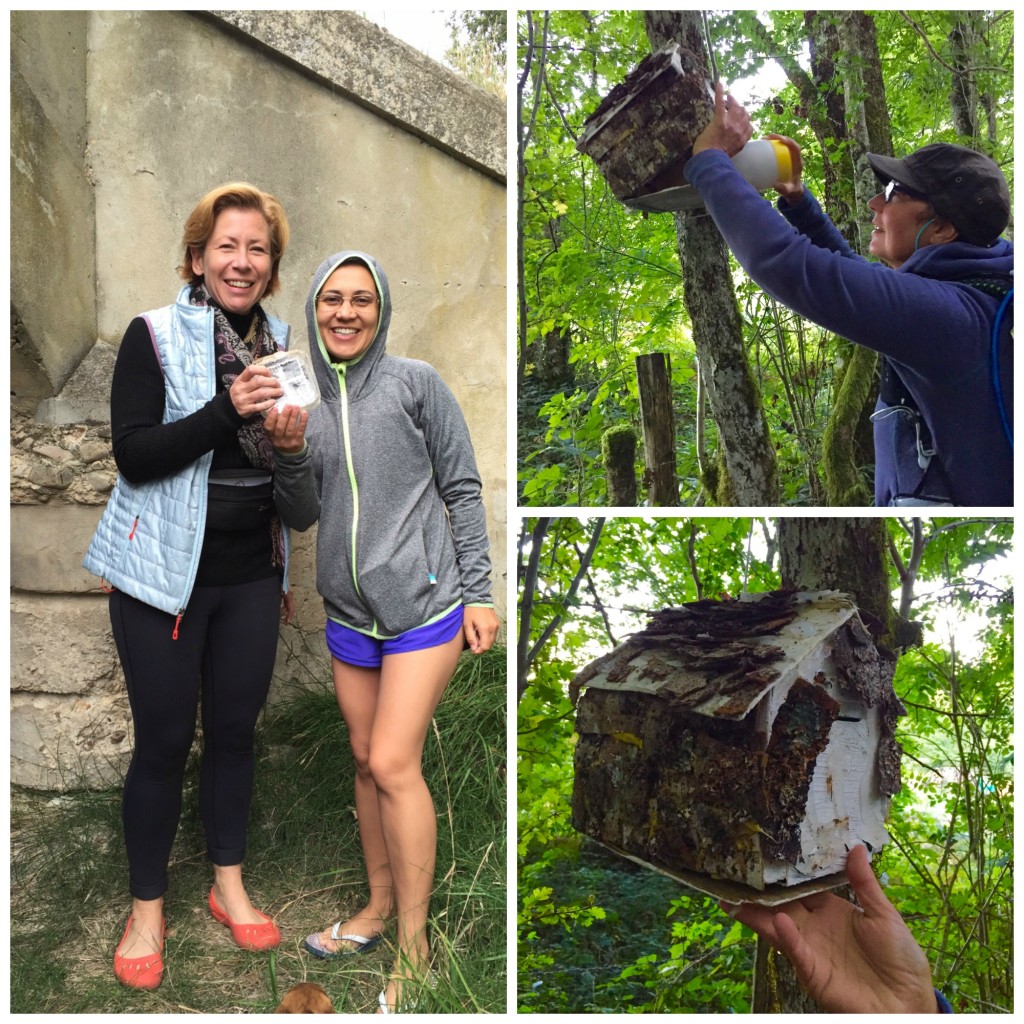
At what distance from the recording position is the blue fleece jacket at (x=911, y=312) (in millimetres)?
1686

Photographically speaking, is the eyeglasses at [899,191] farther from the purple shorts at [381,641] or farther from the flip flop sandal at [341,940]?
the flip flop sandal at [341,940]

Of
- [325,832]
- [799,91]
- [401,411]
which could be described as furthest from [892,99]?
[325,832]

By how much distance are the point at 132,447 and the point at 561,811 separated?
145 cm

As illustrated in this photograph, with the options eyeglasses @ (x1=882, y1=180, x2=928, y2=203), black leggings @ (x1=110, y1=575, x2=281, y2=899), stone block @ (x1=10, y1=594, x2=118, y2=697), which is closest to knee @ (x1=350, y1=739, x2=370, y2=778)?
black leggings @ (x1=110, y1=575, x2=281, y2=899)

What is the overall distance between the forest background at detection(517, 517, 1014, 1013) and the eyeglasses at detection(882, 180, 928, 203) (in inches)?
27.5

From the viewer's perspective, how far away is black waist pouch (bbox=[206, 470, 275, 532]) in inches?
85.7

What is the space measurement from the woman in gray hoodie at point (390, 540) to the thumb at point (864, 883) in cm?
93

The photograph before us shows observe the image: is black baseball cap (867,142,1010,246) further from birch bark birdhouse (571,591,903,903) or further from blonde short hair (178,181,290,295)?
blonde short hair (178,181,290,295)

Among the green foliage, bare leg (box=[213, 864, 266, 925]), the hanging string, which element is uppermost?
the green foliage

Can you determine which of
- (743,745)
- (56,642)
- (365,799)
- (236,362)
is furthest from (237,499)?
Result: (743,745)

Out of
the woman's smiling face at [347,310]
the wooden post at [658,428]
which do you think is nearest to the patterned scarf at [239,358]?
the woman's smiling face at [347,310]

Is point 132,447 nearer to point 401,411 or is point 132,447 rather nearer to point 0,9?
point 401,411

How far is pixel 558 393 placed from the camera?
2623 mm

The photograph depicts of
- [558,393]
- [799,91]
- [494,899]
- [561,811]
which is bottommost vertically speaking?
[494,899]
